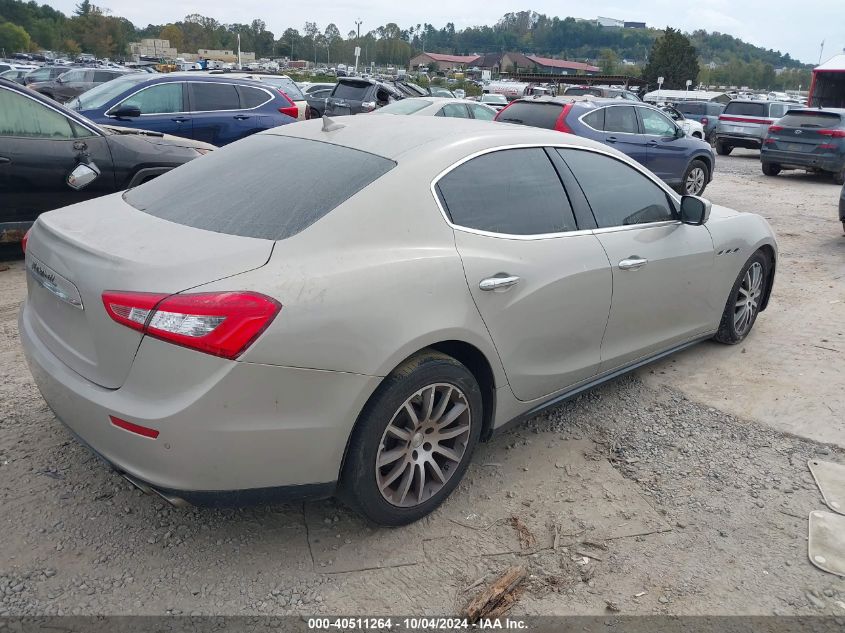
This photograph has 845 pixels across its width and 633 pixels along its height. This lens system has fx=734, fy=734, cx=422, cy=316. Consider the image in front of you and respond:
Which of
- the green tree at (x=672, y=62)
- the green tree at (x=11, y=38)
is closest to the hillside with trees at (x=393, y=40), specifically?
the green tree at (x=11, y=38)

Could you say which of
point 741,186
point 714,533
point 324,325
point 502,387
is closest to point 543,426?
point 502,387

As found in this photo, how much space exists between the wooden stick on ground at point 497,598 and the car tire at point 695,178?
10.7 m

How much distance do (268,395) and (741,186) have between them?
1440 cm

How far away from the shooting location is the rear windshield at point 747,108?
69.2 ft

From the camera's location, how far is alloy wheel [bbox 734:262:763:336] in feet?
17.1

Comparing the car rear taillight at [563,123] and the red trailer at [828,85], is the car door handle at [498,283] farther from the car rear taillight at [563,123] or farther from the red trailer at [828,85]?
the red trailer at [828,85]

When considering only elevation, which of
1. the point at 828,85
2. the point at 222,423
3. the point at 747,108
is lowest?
the point at 222,423

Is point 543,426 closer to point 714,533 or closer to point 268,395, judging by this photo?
point 714,533

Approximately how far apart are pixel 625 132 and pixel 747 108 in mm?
11860

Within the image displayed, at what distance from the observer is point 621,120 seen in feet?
37.8

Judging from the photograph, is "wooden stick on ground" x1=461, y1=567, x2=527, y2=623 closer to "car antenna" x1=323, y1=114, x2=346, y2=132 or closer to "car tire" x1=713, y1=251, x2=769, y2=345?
"car antenna" x1=323, y1=114, x2=346, y2=132

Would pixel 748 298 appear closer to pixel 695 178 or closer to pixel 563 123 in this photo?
pixel 563 123

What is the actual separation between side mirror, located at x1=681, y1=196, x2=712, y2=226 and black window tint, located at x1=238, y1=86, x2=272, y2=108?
27.5 ft

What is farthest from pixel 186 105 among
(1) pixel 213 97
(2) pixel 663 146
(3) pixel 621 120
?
(2) pixel 663 146
